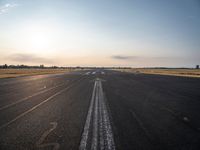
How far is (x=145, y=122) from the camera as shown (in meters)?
6.22

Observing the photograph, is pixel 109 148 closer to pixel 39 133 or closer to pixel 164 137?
pixel 164 137

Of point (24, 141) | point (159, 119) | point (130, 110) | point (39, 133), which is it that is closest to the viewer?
point (24, 141)

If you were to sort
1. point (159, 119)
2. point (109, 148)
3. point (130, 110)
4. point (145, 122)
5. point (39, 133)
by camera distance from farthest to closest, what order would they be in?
1. point (130, 110)
2. point (159, 119)
3. point (145, 122)
4. point (39, 133)
5. point (109, 148)

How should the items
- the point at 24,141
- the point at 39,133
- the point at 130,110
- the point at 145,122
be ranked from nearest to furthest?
the point at 24,141, the point at 39,133, the point at 145,122, the point at 130,110

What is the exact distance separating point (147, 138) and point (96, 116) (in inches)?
103

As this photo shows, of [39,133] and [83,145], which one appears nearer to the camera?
[83,145]

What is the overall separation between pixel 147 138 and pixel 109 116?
94.7 inches

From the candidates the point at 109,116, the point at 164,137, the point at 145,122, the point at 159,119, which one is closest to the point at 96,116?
the point at 109,116

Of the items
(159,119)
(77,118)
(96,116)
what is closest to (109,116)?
(96,116)

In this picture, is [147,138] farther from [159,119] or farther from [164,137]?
[159,119]

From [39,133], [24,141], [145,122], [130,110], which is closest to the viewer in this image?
[24,141]

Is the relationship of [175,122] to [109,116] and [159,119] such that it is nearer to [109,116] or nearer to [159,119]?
[159,119]

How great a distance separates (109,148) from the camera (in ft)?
13.2

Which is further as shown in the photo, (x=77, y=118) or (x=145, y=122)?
(x=77, y=118)
